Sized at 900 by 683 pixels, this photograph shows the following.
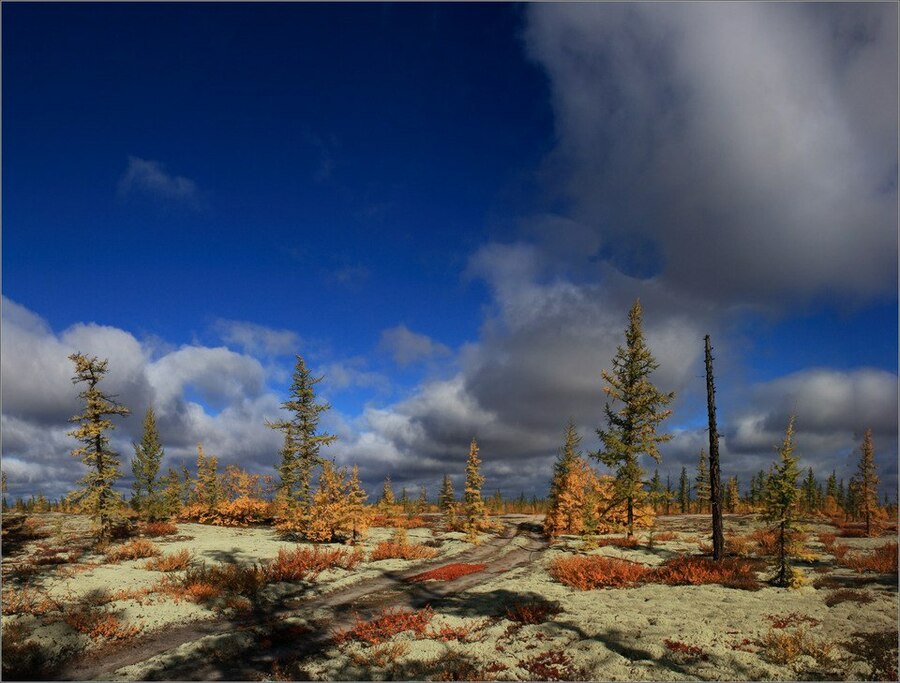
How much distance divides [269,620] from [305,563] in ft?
26.0

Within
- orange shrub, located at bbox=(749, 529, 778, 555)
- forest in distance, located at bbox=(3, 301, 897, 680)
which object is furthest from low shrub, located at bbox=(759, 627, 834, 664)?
orange shrub, located at bbox=(749, 529, 778, 555)

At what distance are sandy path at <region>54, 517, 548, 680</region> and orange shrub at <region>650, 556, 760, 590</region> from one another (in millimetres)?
9014

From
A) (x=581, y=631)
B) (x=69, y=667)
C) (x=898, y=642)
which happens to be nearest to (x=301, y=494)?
(x=69, y=667)

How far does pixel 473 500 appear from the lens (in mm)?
44188

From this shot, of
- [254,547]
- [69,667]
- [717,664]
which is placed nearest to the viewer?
[717,664]

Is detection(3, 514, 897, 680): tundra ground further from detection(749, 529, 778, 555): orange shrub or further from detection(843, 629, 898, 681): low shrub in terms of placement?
detection(749, 529, 778, 555): orange shrub

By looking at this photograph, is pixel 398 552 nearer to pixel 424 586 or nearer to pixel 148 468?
pixel 424 586

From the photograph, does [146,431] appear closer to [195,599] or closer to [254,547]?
[254,547]

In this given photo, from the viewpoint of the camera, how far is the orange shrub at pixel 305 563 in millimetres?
23344

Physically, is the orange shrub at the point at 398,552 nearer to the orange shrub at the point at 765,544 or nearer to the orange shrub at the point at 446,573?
the orange shrub at the point at 446,573

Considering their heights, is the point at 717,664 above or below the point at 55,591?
above

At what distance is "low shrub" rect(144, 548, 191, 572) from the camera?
23344 mm

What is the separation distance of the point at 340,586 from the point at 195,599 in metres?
6.74

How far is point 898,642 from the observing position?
38.5 feet
